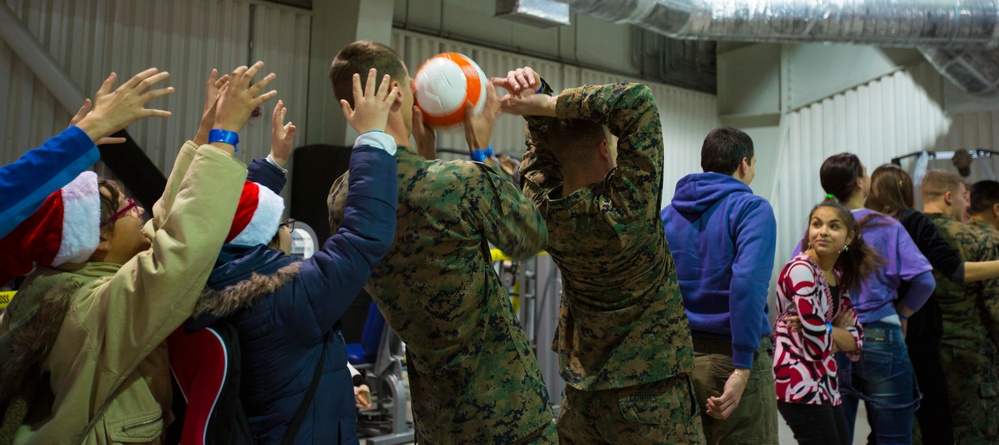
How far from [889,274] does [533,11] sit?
11.6ft

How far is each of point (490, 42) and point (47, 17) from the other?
146 inches

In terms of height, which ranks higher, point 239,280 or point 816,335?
point 239,280

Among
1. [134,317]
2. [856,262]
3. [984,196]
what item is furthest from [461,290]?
[984,196]

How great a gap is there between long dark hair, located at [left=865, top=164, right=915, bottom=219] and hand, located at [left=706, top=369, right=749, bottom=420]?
1701mm

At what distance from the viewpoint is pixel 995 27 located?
17.4ft

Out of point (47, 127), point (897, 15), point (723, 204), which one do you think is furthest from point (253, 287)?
point (897, 15)

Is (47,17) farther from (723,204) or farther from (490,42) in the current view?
(723,204)

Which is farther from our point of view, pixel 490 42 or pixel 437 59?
pixel 490 42

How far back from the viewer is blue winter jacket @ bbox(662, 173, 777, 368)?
1978mm

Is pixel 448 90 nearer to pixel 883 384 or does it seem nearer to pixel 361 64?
pixel 361 64

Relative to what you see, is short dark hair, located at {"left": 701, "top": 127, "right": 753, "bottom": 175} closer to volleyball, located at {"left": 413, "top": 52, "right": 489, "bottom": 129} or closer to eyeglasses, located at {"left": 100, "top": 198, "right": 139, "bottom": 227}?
volleyball, located at {"left": 413, "top": 52, "right": 489, "bottom": 129}

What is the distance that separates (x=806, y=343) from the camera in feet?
7.62

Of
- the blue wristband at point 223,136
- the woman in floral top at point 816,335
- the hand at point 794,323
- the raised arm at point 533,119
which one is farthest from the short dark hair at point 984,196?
the blue wristband at point 223,136

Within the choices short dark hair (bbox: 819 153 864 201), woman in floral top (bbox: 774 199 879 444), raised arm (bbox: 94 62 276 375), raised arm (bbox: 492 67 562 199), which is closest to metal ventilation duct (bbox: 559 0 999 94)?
short dark hair (bbox: 819 153 864 201)
